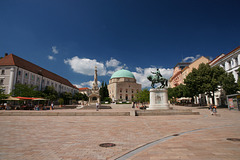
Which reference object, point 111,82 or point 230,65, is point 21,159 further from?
point 111,82

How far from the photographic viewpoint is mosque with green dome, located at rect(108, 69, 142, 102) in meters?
105

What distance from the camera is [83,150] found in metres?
5.24

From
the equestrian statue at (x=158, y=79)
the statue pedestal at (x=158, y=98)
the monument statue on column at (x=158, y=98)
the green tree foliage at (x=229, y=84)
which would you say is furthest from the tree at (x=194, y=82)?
the statue pedestal at (x=158, y=98)

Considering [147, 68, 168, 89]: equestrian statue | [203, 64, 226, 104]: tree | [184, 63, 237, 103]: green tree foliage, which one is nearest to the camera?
[147, 68, 168, 89]: equestrian statue

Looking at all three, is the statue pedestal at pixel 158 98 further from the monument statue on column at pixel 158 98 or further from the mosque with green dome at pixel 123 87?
the mosque with green dome at pixel 123 87

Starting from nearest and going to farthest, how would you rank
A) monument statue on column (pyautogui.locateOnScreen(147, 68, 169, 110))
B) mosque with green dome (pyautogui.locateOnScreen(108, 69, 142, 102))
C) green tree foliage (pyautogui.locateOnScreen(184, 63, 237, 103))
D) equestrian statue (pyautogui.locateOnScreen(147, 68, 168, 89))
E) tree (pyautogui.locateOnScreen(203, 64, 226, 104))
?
monument statue on column (pyautogui.locateOnScreen(147, 68, 169, 110)) < equestrian statue (pyautogui.locateOnScreen(147, 68, 168, 89)) < green tree foliage (pyautogui.locateOnScreen(184, 63, 237, 103)) < tree (pyautogui.locateOnScreen(203, 64, 226, 104)) < mosque with green dome (pyautogui.locateOnScreen(108, 69, 142, 102))

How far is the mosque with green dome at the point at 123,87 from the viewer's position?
10472cm

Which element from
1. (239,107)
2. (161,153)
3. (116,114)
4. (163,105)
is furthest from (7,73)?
(239,107)

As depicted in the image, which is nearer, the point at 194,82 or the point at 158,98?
the point at 158,98

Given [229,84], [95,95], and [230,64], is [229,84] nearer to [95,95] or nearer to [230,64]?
[230,64]

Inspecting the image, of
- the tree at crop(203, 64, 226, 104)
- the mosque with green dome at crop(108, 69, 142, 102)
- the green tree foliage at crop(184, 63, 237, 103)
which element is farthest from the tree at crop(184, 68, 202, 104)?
the mosque with green dome at crop(108, 69, 142, 102)

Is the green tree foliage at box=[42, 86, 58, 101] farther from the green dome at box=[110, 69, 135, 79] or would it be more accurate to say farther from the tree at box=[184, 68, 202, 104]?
the green dome at box=[110, 69, 135, 79]

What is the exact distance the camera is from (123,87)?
4168 inches

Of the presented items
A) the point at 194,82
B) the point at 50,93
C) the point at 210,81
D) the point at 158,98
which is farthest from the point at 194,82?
the point at 50,93
